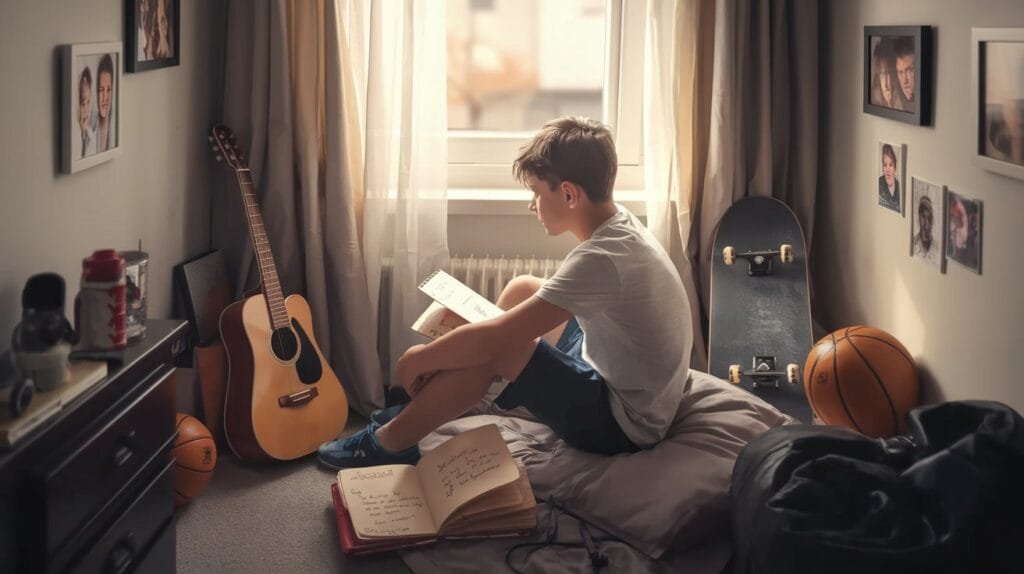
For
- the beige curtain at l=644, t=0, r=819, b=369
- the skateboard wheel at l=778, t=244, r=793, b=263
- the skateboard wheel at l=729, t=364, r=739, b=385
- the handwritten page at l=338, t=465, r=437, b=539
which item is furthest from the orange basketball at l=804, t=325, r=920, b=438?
the handwritten page at l=338, t=465, r=437, b=539

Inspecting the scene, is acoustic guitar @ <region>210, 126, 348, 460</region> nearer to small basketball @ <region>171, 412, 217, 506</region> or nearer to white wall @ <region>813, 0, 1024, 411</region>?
small basketball @ <region>171, 412, 217, 506</region>

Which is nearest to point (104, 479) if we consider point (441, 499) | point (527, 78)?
point (441, 499)

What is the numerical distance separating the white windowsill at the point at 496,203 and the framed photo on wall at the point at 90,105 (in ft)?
4.15

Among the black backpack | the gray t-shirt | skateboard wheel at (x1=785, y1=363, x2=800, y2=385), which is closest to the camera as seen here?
the black backpack

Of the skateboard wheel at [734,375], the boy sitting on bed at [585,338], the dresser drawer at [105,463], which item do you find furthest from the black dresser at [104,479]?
the skateboard wheel at [734,375]

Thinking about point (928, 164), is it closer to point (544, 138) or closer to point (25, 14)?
point (544, 138)

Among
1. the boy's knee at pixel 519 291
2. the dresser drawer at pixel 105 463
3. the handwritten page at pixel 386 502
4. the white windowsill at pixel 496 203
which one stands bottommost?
the handwritten page at pixel 386 502

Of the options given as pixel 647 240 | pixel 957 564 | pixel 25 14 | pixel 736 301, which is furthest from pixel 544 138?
pixel 957 564

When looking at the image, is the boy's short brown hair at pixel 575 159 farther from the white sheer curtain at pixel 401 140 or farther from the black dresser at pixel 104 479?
the black dresser at pixel 104 479

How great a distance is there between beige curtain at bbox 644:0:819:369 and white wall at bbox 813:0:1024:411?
0.10 m

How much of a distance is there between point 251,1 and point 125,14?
0.81 meters

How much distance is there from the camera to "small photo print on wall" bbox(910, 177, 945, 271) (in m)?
2.89

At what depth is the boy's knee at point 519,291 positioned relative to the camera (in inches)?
130

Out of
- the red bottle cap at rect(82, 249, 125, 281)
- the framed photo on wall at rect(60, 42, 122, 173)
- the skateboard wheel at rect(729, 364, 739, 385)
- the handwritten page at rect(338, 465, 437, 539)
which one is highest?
the framed photo on wall at rect(60, 42, 122, 173)
